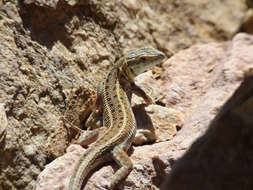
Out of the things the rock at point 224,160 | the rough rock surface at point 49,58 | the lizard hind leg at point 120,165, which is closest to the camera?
the rock at point 224,160

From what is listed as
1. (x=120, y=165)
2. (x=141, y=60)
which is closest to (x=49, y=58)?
(x=141, y=60)

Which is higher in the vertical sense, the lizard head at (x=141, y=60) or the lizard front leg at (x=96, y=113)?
the lizard head at (x=141, y=60)

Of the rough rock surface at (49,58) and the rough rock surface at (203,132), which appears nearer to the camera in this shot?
the rough rock surface at (203,132)

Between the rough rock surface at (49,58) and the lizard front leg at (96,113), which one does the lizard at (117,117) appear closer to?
the lizard front leg at (96,113)

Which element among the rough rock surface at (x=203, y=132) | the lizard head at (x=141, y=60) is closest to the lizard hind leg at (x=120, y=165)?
the rough rock surface at (x=203, y=132)

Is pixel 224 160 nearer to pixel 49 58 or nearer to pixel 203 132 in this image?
pixel 203 132

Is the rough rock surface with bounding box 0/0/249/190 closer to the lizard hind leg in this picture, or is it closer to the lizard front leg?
the lizard front leg
